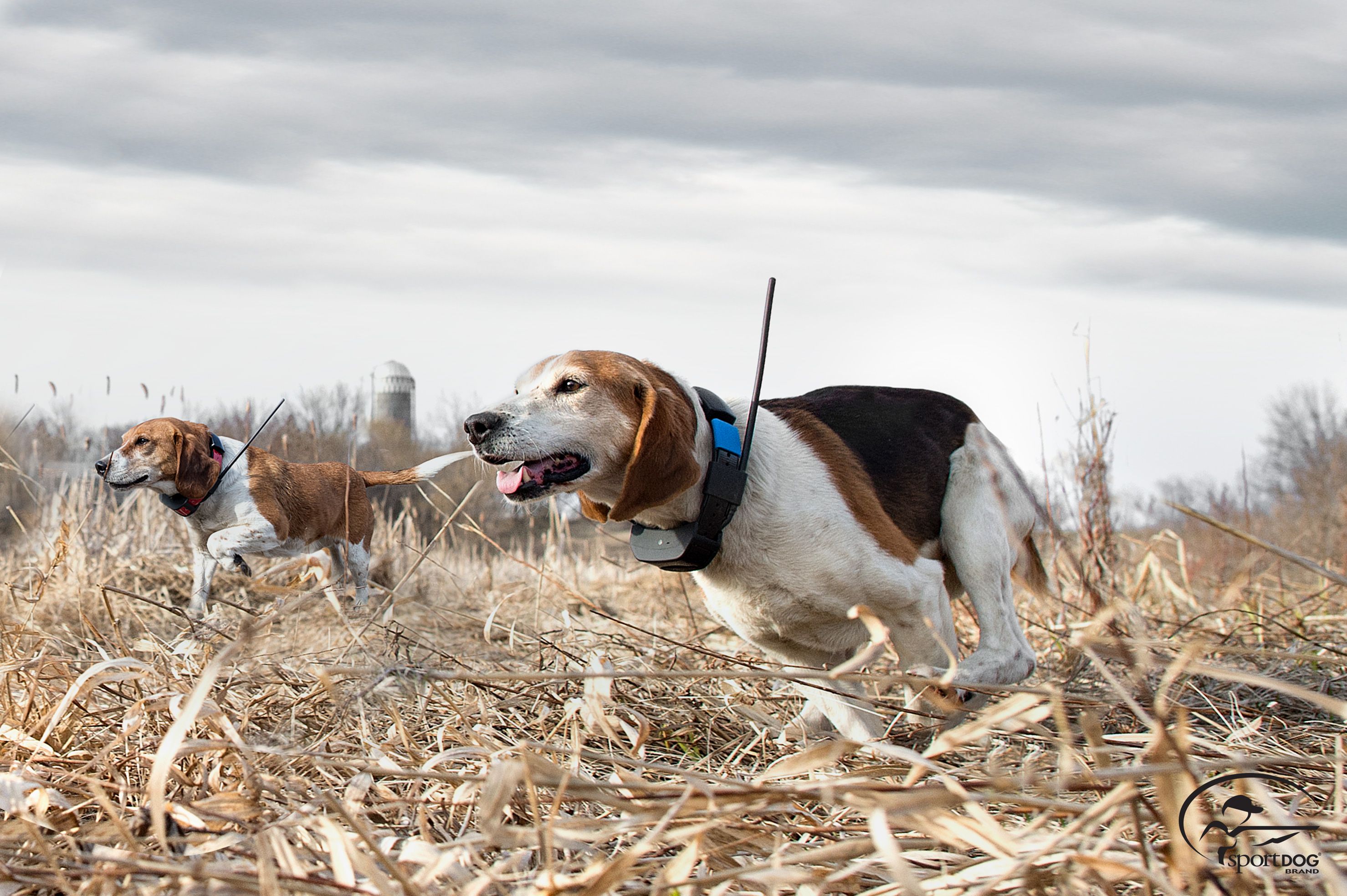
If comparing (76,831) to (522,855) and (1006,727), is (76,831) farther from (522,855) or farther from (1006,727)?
(1006,727)

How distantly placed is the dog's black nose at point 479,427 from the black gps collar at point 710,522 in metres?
0.48

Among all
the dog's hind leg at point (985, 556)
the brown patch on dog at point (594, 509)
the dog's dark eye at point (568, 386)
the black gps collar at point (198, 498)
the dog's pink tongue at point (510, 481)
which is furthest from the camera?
the dog's hind leg at point (985, 556)

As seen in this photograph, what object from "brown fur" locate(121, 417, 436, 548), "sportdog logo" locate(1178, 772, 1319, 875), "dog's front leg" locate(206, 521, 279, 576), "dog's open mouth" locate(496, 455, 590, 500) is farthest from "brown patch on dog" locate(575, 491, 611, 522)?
"sportdog logo" locate(1178, 772, 1319, 875)

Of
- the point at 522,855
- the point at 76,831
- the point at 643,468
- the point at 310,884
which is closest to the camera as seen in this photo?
the point at 310,884

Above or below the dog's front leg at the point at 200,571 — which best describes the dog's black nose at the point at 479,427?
above

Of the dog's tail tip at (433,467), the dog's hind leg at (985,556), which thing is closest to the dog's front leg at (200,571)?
the dog's tail tip at (433,467)

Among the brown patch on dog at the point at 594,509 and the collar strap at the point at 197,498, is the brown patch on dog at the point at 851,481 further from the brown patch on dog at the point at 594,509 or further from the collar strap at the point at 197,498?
the collar strap at the point at 197,498

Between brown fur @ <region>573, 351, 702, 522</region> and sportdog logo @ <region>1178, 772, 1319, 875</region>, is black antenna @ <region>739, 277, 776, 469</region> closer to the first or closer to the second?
brown fur @ <region>573, 351, 702, 522</region>

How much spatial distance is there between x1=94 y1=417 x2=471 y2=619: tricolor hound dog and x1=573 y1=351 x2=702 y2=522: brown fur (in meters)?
0.47

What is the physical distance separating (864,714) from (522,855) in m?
1.54

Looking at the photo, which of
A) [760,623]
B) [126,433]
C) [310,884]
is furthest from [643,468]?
[126,433]

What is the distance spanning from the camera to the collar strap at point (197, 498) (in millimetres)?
3264

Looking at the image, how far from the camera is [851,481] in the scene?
3197mm

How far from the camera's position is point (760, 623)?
3129mm
